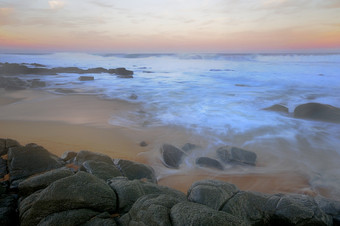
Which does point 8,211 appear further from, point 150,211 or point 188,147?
point 188,147

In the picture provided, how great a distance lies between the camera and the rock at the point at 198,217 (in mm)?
2482

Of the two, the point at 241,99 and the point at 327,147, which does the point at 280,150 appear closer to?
the point at 327,147

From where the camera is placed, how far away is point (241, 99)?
15562mm

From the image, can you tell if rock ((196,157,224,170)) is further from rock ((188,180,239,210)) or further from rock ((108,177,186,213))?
rock ((108,177,186,213))

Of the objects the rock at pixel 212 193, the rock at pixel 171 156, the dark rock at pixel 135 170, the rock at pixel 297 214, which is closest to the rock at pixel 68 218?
the rock at pixel 212 193

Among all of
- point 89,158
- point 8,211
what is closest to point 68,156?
point 89,158

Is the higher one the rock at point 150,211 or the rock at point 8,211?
the rock at point 150,211

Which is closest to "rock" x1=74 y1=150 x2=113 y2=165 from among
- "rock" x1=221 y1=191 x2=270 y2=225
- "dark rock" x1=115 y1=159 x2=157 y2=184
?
"dark rock" x1=115 y1=159 x2=157 y2=184

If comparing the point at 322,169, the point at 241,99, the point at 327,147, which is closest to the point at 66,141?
the point at 322,169

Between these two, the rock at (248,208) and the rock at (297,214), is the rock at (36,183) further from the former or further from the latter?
the rock at (297,214)

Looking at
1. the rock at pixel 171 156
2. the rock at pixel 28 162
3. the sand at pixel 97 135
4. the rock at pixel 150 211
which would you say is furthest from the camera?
the rock at pixel 171 156

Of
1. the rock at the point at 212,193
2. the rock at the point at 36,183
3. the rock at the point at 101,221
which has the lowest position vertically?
the rock at the point at 212,193

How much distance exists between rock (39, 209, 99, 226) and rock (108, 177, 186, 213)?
469 millimetres

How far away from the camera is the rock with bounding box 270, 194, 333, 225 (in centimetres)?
325
